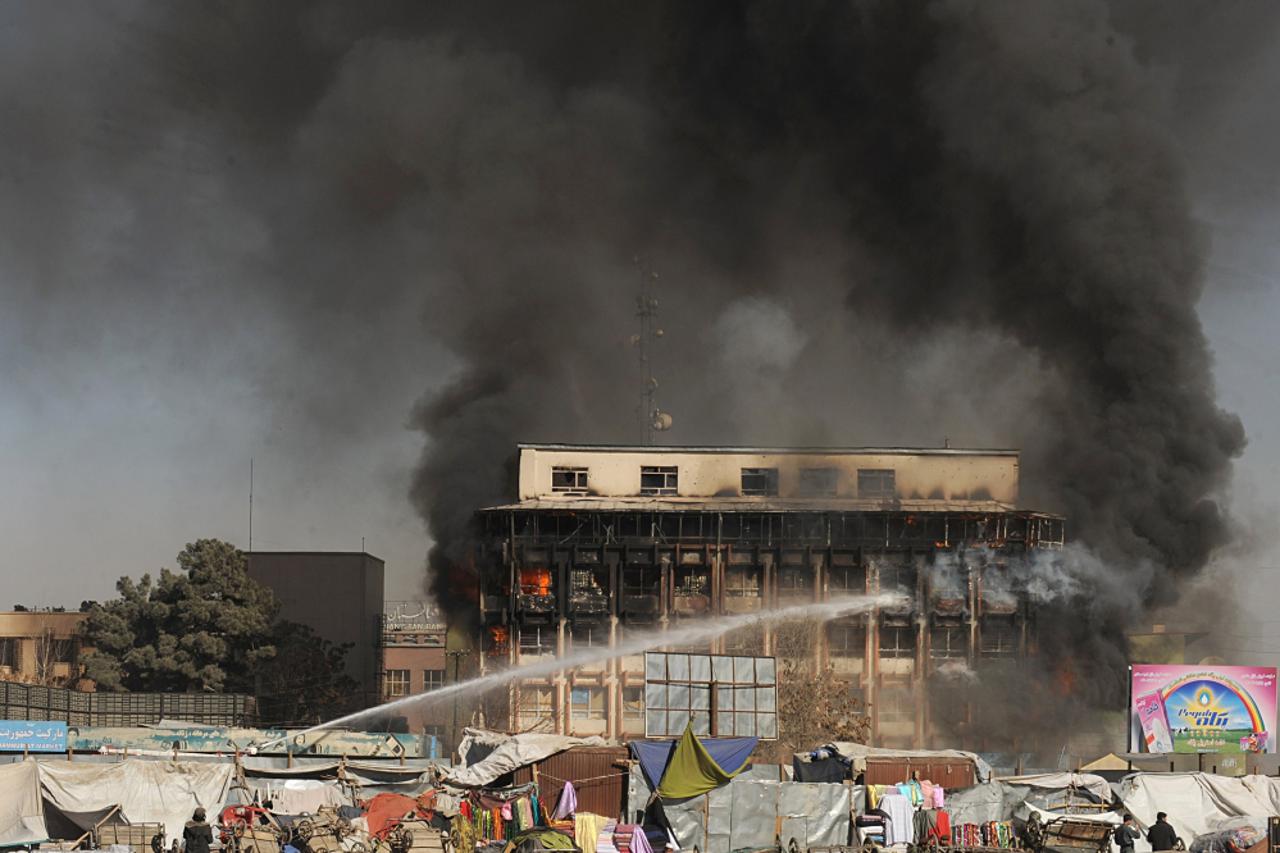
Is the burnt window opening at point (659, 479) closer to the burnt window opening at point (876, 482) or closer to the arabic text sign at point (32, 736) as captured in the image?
the burnt window opening at point (876, 482)

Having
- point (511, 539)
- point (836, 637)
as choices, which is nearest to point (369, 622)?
point (511, 539)

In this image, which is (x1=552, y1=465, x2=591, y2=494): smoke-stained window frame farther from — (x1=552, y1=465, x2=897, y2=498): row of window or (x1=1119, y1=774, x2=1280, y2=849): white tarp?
(x1=1119, y1=774, x2=1280, y2=849): white tarp

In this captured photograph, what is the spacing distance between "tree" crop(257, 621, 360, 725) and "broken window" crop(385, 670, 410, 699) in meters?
18.4

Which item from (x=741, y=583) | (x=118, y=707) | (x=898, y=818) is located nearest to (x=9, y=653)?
(x=118, y=707)

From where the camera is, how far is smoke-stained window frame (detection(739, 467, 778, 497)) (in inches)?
3780

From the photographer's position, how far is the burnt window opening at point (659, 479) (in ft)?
316

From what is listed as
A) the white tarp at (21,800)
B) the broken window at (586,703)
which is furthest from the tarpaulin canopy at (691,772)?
the broken window at (586,703)

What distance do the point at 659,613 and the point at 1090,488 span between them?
25311mm

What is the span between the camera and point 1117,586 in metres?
89.8

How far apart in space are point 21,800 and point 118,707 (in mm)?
42240

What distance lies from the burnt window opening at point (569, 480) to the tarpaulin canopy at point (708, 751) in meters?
51.7

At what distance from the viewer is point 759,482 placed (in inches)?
3789

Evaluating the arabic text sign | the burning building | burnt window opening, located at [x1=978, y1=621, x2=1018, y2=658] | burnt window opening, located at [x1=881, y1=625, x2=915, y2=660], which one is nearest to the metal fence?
the burning building

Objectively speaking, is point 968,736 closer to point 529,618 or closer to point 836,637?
point 836,637
